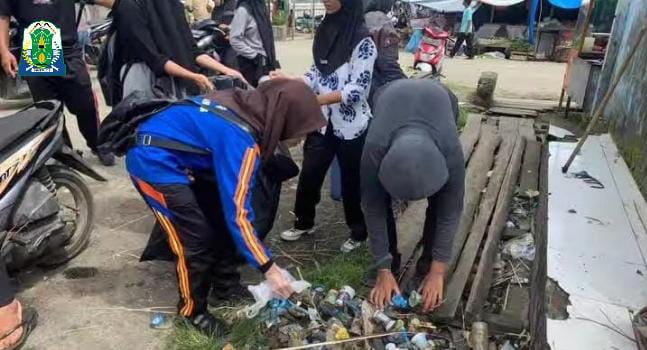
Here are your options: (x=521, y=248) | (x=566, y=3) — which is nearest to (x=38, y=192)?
(x=521, y=248)

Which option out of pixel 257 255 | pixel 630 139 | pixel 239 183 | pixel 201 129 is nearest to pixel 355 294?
pixel 257 255

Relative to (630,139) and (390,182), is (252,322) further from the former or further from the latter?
(630,139)

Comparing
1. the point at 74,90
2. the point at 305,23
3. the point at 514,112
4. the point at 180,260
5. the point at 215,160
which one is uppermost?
the point at 215,160

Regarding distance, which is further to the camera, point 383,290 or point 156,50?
point 156,50

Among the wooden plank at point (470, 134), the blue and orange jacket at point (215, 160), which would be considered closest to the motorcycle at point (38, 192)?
the blue and orange jacket at point (215, 160)

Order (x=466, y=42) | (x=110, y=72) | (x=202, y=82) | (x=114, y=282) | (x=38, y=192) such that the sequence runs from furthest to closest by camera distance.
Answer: (x=466, y=42) → (x=110, y=72) → (x=202, y=82) → (x=114, y=282) → (x=38, y=192)

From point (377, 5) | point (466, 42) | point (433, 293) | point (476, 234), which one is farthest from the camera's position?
point (466, 42)

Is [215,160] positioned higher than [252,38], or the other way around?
[252,38]

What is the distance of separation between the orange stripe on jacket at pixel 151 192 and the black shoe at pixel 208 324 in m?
0.62

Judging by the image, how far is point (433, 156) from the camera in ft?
6.73

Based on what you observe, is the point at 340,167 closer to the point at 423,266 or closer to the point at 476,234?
the point at 423,266

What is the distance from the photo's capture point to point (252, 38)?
4.57 metres

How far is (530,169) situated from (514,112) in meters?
2.28

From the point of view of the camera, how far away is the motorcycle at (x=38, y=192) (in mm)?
2607
